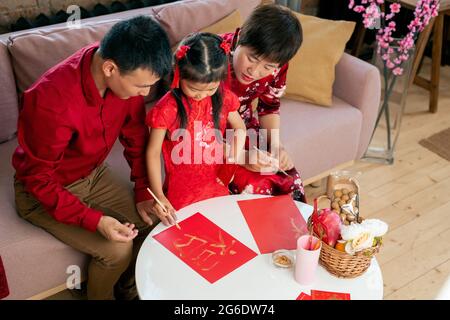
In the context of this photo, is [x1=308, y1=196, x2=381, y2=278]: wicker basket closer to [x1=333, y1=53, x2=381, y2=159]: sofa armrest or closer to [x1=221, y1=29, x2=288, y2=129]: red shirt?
[x1=221, y1=29, x2=288, y2=129]: red shirt

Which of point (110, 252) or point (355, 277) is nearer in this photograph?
point (355, 277)

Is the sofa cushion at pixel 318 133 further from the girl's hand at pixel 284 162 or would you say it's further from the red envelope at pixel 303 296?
the red envelope at pixel 303 296

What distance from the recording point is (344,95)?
254 centimetres

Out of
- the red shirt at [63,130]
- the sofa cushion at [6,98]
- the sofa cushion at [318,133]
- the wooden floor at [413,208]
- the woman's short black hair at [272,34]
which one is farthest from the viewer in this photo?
the sofa cushion at [318,133]

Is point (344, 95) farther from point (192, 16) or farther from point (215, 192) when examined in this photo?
point (215, 192)

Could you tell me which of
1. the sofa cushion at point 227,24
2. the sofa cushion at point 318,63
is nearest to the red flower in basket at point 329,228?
the sofa cushion at point 318,63

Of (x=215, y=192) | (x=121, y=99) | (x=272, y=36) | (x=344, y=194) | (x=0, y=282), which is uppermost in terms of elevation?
(x=272, y=36)

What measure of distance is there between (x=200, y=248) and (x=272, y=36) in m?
0.70

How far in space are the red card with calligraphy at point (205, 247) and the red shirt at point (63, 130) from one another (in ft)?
0.85

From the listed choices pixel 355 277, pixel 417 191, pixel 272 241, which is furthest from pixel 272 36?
pixel 417 191

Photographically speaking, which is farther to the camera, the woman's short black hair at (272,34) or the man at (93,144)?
the woman's short black hair at (272,34)

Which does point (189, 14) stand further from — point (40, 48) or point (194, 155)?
point (194, 155)

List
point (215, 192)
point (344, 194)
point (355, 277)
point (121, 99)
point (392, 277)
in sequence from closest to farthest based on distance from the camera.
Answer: point (355, 277), point (344, 194), point (121, 99), point (215, 192), point (392, 277)

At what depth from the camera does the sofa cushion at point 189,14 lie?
7.72 ft
